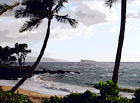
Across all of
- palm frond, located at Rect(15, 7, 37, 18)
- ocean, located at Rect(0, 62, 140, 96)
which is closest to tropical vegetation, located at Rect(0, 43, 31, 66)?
ocean, located at Rect(0, 62, 140, 96)

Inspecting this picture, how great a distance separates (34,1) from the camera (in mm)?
14039

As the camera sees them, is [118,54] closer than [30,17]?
Yes

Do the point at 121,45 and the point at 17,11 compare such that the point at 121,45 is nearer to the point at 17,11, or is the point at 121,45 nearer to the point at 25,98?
the point at 25,98

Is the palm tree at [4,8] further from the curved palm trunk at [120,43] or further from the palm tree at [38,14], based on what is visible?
the curved palm trunk at [120,43]

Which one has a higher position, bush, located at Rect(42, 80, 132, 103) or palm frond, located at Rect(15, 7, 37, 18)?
palm frond, located at Rect(15, 7, 37, 18)

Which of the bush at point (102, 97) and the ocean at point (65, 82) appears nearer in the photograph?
the bush at point (102, 97)

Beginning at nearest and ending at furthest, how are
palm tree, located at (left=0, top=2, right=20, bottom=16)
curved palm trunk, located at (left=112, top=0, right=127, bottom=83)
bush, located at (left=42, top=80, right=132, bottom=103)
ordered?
bush, located at (left=42, top=80, right=132, bottom=103) < curved palm trunk, located at (left=112, top=0, right=127, bottom=83) < palm tree, located at (left=0, top=2, right=20, bottom=16)

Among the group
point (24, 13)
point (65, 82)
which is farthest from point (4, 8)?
point (65, 82)

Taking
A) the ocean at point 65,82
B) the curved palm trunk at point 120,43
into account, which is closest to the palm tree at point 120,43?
the curved palm trunk at point 120,43

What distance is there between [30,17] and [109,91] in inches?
357

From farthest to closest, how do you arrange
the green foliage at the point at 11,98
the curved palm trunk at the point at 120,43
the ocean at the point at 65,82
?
the ocean at the point at 65,82
the curved palm trunk at the point at 120,43
the green foliage at the point at 11,98

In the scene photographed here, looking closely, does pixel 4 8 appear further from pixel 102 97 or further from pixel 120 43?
pixel 102 97

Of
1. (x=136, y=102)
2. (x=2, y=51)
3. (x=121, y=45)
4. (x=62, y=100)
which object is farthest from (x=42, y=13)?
(x=2, y=51)

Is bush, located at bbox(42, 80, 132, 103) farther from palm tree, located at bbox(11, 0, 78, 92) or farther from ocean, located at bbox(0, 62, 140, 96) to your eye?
ocean, located at bbox(0, 62, 140, 96)
